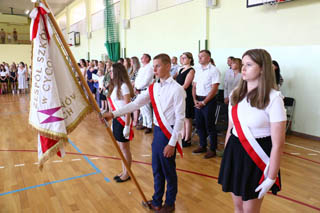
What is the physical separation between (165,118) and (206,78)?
206 centimetres

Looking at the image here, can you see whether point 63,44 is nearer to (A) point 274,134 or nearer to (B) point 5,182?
(A) point 274,134

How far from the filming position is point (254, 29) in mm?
5691

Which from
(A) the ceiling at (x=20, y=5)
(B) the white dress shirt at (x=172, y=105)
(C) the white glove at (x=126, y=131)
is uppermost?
(A) the ceiling at (x=20, y=5)

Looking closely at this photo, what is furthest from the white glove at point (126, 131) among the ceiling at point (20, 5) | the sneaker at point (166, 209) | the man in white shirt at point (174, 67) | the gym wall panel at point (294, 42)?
the ceiling at point (20, 5)

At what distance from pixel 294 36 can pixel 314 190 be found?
3284 mm

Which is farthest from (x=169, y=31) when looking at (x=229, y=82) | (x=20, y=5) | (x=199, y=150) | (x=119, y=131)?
(x=20, y=5)

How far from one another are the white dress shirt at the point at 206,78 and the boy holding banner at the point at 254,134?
8.07ft

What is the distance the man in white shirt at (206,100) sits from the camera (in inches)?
160

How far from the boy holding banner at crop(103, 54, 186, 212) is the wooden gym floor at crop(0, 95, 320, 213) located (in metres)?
0.39

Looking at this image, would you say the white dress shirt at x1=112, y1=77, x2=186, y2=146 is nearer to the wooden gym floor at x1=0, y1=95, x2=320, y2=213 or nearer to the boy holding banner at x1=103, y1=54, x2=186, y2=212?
the boy holding banner at x1=103, y1=54, x2=186, y2=212

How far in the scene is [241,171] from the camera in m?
1.63

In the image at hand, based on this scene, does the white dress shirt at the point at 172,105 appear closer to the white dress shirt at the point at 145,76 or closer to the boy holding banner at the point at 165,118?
the boy holding banner at the point at 165,118

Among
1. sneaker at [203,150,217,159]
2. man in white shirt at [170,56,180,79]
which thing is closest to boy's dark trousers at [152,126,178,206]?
sneaker at [203,150,217,159]

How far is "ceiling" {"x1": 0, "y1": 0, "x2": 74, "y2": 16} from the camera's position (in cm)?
1695
